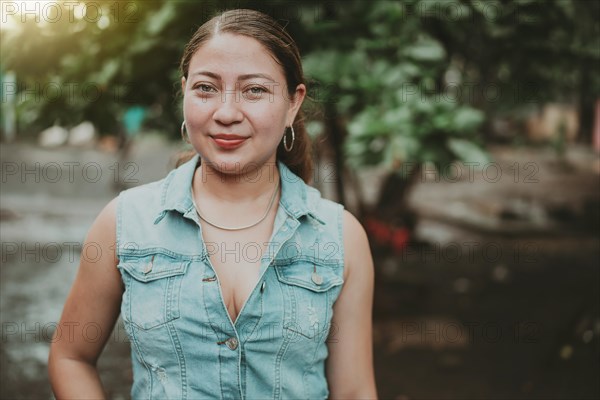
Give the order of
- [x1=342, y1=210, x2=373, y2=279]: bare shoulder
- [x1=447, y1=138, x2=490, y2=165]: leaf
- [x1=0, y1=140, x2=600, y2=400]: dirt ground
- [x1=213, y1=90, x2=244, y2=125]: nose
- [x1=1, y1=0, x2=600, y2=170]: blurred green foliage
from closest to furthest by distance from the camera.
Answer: [x1=213, y1=90, x2=244, y2=125]: nose → [x1=342, y1=210, x2=373, y2=279]: bare shoulder → [x1=447, y1=138, x2=490, y2=165]: leaf → [x1=1, y1=0, x2=600, y2=170]: blurred green foliage → [x1=0, y1=140, x2=600, y2=400]: dirt ground

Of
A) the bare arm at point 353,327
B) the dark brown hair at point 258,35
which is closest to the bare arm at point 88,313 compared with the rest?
the dark brown hair at point 258,35

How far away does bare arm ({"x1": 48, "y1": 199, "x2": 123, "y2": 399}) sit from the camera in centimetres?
188

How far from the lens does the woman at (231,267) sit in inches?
71.8

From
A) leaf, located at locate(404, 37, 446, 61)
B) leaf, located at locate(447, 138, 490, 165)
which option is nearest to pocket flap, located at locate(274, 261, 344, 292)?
leaf, located at locate(447, 138, 490, 165)

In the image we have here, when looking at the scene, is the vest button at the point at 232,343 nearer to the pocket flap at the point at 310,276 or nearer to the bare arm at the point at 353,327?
the pocket flap at the point at 310,276

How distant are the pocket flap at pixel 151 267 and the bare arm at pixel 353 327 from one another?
463 millimetres

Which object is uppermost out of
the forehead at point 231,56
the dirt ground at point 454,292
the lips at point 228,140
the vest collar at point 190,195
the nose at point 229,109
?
the forehead at point 231,56

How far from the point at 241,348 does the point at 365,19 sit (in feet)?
6.27

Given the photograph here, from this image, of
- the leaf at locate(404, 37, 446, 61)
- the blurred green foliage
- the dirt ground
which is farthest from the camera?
the dirt ground

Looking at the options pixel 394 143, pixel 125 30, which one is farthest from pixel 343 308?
pixel 125 30

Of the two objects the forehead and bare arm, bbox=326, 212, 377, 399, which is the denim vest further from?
the forehead

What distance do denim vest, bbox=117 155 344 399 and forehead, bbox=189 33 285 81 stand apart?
34cm

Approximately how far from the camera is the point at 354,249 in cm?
200

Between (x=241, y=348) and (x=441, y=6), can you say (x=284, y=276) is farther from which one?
(x=441, y=6)
